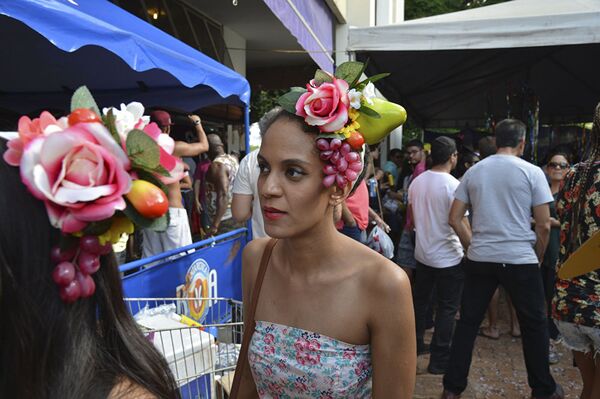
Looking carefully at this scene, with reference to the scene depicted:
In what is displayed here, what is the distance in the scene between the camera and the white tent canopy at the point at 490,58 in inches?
239

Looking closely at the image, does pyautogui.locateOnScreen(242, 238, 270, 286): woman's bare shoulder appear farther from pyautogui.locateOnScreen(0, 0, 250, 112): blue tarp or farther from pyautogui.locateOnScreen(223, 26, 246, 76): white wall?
pyautogui.locateOnScreen(223, 26, 246, 76): white wall

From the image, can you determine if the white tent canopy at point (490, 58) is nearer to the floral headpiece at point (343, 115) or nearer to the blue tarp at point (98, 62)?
the blue tarp at point (98, 62)

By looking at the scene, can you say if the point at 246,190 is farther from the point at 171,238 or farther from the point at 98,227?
the point at 98,227

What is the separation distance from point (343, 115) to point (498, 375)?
3.83m

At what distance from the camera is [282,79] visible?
37.1ft

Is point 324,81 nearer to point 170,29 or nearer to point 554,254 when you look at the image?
point 554,254

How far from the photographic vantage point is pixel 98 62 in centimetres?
466

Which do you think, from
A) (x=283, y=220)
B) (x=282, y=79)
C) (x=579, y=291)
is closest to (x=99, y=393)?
(x=283, y=220)

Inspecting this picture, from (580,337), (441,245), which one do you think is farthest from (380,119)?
(441,245)

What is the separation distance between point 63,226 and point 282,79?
10.8m

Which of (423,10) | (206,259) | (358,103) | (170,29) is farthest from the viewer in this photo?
(423,10)

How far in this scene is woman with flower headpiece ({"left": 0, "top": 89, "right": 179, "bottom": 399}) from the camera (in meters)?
0.81

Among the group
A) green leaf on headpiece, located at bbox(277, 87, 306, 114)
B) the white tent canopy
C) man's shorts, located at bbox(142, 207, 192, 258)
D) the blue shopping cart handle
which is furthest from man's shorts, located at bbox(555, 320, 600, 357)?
the white tent canopy

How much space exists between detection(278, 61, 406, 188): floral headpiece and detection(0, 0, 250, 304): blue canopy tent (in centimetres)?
134
